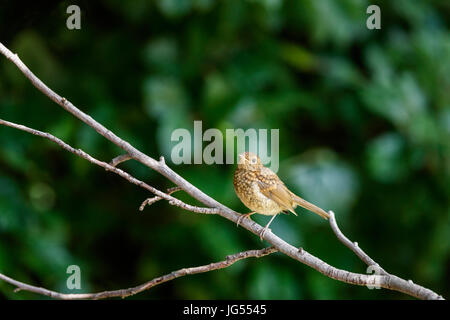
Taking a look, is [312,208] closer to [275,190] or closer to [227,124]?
[275,190]

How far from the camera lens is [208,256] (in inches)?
132

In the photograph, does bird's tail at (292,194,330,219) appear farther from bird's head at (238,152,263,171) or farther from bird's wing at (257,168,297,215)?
bird's head at (238,152,263,171)

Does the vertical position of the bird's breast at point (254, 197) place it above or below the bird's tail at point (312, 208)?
above

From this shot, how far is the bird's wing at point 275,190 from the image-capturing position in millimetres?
1256

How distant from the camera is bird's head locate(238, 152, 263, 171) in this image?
133 cm

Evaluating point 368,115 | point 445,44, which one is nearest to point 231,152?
point 368,115

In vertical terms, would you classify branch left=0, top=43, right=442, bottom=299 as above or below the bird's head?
below

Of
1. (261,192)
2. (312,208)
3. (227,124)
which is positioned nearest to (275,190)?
(261,192)

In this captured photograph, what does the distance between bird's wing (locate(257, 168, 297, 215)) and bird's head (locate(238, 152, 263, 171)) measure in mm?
27

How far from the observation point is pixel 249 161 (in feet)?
4.35

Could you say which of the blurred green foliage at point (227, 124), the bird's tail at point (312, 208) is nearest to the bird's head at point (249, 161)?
the bird's tail at point (312, 208)

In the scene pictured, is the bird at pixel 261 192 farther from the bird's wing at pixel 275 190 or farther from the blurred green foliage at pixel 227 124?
the blurred green foliage at pixel 227 124

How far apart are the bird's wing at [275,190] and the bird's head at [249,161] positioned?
3 cm

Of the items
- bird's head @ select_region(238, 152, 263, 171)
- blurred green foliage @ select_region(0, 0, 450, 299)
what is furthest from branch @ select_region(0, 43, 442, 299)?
blurred green foliage @ select_region(0, 0, 450, 299)
